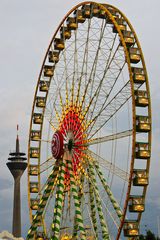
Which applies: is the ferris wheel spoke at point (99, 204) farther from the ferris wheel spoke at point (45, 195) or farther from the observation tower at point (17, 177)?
the observation tower at point (17, 177)

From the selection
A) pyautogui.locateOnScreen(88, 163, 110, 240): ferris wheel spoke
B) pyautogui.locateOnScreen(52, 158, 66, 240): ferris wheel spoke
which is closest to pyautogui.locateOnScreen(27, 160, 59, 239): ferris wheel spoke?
pyautogui.locateOnScreen(52, 158, 66, 240): ferris wheel spoke

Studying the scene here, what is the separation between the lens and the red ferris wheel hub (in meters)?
39.8

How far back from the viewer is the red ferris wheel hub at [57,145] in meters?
39.8

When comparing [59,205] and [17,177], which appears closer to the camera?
[59,205]

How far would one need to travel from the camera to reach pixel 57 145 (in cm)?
4025

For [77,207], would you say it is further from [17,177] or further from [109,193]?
[17,177]

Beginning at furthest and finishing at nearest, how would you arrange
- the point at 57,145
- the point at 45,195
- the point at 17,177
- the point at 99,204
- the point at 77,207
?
the point at 17,177 → the point at 45,195 → the point at 57,145 → the point at 99,204 → the point at 77,207

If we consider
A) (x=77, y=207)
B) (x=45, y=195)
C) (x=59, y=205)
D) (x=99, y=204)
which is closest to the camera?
(x=77, y=207)

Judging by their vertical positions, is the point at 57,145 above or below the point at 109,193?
above

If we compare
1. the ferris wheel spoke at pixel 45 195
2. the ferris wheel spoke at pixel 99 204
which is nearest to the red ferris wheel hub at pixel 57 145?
the ferris wheel spoke at pixel 45 195

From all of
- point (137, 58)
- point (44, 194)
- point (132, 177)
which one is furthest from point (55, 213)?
point (137, 58)

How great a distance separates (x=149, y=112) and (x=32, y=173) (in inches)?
630

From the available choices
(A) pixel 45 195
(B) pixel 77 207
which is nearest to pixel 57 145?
(A) pixel 45 195

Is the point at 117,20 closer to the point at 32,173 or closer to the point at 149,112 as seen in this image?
the point at 149,112
